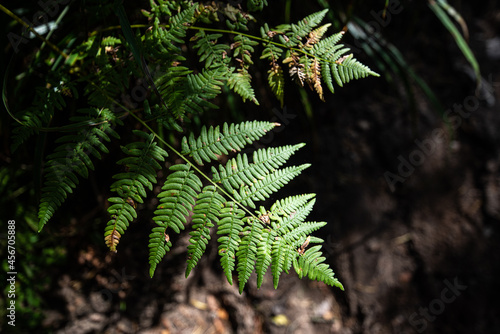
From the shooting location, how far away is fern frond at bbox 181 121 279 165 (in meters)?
1.00

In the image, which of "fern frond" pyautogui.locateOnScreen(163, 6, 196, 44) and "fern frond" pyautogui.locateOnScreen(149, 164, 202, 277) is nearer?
"fern frond" pyautogui.locateOnScreen(149, 164, 202, 277)

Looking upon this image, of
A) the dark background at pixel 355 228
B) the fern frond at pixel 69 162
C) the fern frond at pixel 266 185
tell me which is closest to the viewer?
the fern frond at pixel 69 162

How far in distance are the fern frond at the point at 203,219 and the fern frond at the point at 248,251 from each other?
102 mm

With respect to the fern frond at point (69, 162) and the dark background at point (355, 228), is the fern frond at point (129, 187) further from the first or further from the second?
the dark background at point (355, 228)

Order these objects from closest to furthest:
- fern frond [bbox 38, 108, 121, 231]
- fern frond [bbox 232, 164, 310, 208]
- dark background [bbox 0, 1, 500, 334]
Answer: fern frond [bbox 38, 108, 121, 231] → fern frond [bbox 232, 164, 310, 208] → dark background [bbox 0, 1, 500, 334]

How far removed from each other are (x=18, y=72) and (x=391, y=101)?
2368 mm

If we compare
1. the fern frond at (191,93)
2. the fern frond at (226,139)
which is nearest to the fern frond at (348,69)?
the fern frond at (226,139)

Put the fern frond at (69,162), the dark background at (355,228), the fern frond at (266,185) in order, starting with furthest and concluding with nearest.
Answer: the dark background at (355,228)
the fern frond at (266,185)
the fern frond at (69,162)

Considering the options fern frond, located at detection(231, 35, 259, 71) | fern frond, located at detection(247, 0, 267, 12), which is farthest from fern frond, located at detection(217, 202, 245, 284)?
fern frond, located at detection(247, 0, 267, 12)

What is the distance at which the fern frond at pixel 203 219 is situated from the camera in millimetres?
933

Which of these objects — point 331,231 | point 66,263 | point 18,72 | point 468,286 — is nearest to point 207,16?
point 18,72

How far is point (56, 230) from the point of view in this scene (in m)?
1.63

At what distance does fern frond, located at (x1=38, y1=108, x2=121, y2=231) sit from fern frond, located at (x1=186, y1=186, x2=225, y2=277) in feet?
1.05

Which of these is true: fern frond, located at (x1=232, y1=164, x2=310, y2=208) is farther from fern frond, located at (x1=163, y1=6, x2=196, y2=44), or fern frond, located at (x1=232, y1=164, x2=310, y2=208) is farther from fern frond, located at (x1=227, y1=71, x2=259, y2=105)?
fern frond, located at (x1=163, y1=6, x2=196, y2=44)
